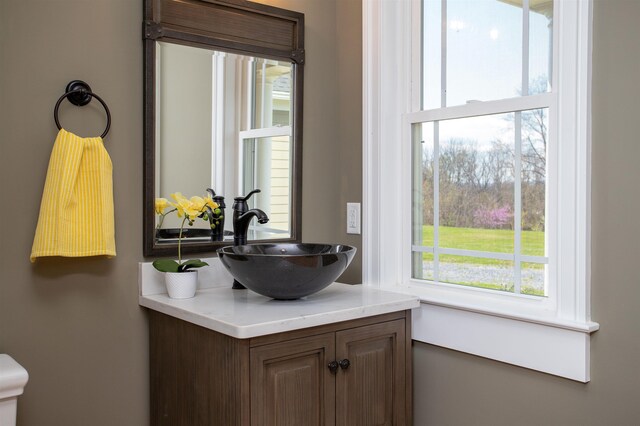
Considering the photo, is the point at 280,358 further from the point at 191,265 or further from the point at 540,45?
the point at 540,45

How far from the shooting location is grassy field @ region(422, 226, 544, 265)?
1.82 metres

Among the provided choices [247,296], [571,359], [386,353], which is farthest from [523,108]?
[247,296]

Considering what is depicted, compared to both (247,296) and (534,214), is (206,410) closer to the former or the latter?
(247,296)

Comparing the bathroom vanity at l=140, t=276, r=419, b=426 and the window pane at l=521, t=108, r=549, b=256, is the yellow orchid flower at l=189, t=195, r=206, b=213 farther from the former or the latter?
the window pane at l=521, t=108, r=549, b=256

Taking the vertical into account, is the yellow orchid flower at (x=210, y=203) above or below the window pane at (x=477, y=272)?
above

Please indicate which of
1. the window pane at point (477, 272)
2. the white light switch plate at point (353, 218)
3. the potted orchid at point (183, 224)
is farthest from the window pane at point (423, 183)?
the potted orchid at point (183, 224)

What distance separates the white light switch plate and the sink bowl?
1.47ft

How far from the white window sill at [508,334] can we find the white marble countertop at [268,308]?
115 millimetres

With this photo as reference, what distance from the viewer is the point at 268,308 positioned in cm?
176

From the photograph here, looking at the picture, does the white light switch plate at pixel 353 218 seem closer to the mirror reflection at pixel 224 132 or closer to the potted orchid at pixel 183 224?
the mirror reflection at pixel 224 132

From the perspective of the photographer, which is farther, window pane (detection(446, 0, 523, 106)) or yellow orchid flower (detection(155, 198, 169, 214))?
yellow orchid flower (detection(155, 198, 169, 214))

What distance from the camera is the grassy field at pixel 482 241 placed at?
1818 millimetres

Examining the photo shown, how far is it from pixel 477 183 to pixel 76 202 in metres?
1.25

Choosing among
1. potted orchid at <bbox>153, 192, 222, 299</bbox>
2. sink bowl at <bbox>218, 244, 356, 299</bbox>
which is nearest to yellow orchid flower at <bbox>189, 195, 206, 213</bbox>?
potted orchid at <bbox>153, 192, 222, 299</bbox>
